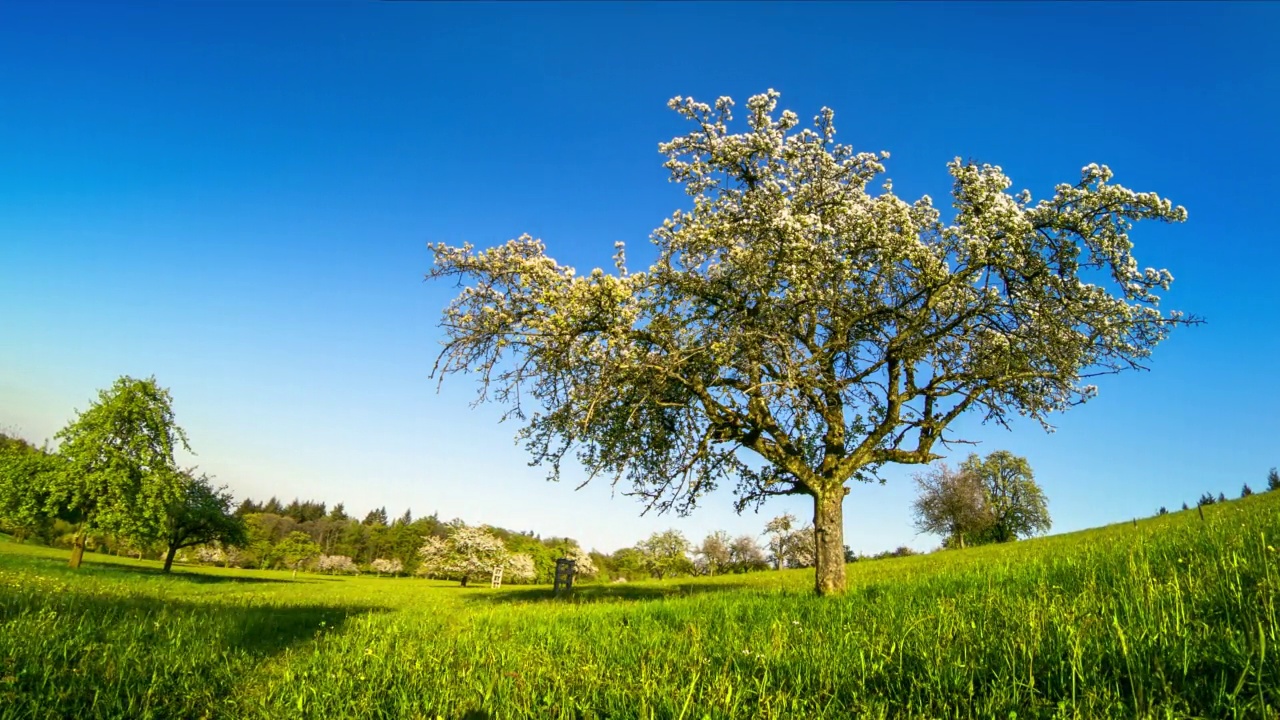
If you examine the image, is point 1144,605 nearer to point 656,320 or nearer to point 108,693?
point 108,693

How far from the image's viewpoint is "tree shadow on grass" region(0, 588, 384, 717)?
14.8 feet

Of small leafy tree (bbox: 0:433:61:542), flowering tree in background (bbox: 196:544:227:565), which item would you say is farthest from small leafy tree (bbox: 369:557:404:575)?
small leafy tree (bbox: 0:433:61:542)

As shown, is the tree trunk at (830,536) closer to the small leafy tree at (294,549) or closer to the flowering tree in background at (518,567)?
the flowering tree in background at (518,567)

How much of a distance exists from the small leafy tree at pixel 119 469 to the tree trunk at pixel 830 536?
47859 millimetres

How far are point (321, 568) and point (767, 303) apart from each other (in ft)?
548

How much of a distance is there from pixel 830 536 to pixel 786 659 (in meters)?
10.0

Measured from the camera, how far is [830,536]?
1384 cm

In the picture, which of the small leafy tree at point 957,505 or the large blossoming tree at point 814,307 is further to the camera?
the small leafy tree at point 957,505

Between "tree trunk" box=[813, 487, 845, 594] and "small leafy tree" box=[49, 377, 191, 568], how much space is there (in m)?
47.9

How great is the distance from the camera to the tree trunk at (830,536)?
13117 millimetres

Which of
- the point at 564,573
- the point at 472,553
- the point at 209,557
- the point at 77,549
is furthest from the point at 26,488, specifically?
the point at 209,557

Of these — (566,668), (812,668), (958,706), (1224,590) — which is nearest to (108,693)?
(566,668)

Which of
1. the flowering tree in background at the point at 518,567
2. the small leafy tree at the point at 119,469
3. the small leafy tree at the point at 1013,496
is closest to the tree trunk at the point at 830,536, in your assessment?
the small leafy tree at the point at 119,469

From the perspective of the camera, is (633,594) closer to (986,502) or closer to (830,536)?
(830,536)
